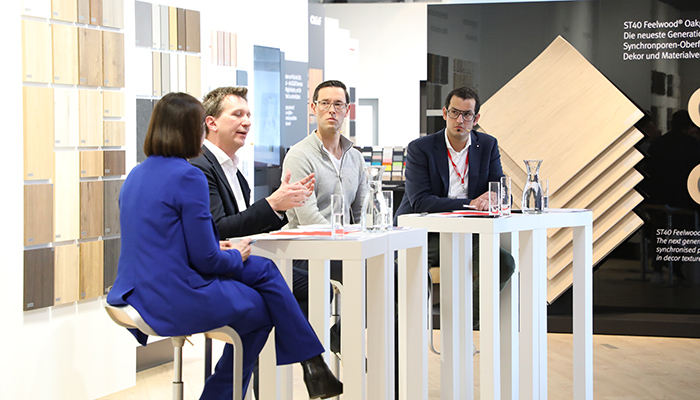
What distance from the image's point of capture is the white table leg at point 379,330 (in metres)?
2.78

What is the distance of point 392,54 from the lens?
40.7 feet

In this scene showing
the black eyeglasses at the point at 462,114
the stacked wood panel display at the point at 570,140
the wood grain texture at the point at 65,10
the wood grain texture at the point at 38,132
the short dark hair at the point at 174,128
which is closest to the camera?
the short dark hair at the point at 174,128

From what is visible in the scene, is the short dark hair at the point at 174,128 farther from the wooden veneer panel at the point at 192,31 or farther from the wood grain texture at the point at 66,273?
the wooden veneer panel at the point at 192,31

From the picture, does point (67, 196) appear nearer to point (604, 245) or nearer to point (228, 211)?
point (228, 211)

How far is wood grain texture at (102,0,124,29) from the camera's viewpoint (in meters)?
4.11

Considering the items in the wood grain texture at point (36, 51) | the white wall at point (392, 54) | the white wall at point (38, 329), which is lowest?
the white wall at point (38, 329)

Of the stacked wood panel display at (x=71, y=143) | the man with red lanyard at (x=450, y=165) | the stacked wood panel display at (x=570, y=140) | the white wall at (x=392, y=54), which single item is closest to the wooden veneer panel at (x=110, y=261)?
the stacked wood panel display at (x=71, y=143)

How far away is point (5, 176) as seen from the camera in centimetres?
359

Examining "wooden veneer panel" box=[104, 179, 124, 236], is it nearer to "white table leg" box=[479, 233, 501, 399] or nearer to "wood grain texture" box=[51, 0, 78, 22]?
"wood grain texture" box=[51, 0, 78, 22]

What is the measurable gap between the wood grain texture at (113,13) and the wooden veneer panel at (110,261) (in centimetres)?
117

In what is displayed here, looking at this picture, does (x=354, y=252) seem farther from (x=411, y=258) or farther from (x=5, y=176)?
Result: (x=5, y=176)

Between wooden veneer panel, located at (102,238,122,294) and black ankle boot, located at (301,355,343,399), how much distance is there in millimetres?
1958

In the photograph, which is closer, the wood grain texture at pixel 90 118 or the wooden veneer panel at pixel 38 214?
the wooden veneer panel at pixel 38 214

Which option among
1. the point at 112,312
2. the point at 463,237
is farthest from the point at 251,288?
the point at 463,237
